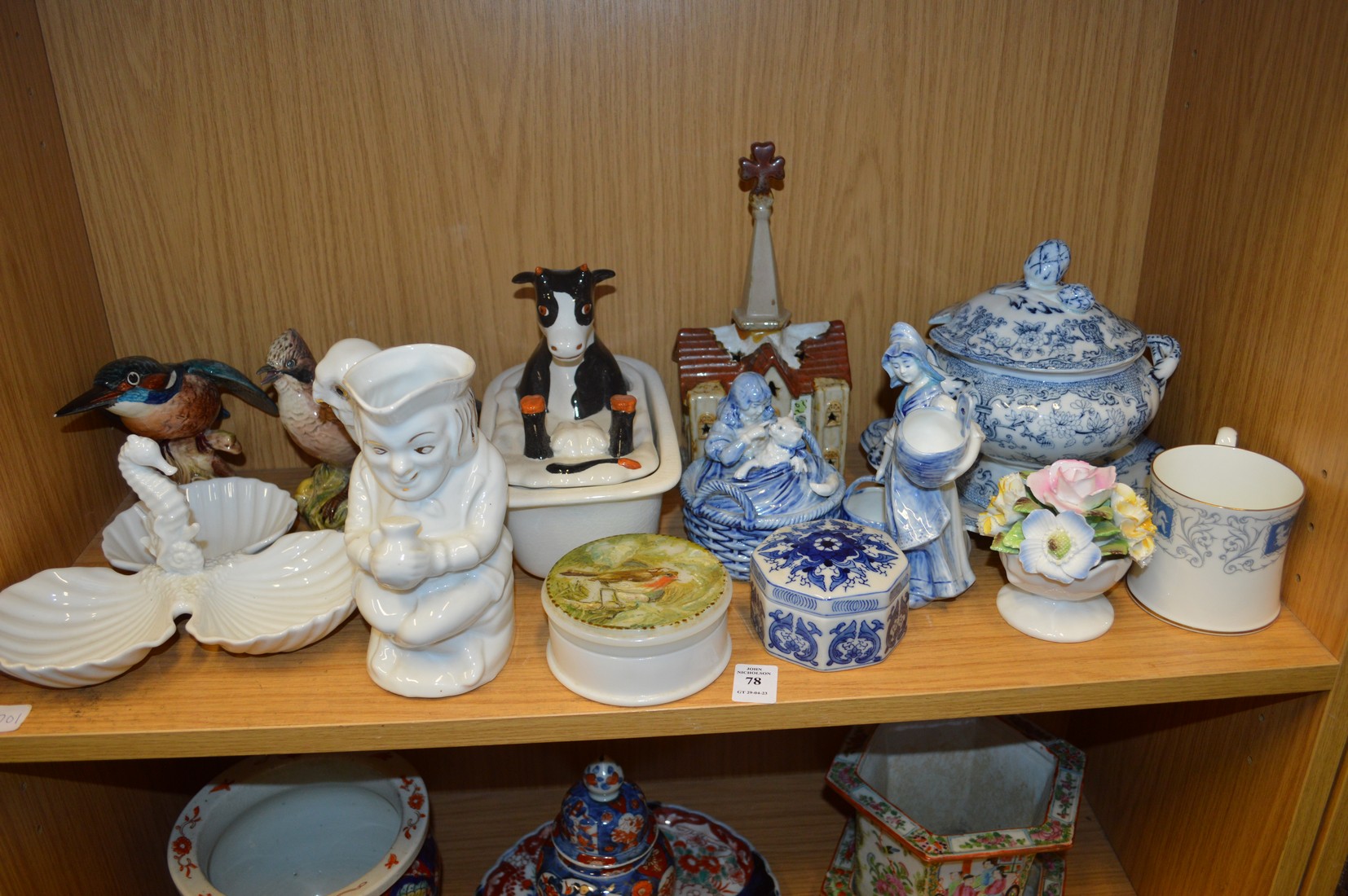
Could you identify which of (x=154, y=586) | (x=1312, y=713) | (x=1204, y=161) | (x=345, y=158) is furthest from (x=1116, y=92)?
(x=154, y=586)

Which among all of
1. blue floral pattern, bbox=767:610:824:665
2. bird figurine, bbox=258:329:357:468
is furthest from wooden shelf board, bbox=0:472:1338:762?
bird figurine, bbox=258:329:357:468

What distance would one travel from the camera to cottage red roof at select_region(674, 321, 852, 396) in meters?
1.06

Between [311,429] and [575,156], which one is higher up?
[575,156]

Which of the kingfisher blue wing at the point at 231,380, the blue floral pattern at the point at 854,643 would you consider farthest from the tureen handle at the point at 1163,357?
the kingfisher blue wing at the point at 231,380

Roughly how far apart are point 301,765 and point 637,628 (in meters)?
0.60

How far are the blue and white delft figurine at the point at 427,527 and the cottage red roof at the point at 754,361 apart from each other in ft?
0.96

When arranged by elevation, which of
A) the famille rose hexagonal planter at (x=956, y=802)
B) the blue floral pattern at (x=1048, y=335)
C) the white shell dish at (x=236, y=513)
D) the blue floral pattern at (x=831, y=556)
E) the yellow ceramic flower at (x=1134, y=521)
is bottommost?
the famille rose hexagonal planter at (x=956, y=802)

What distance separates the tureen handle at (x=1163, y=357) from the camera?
39.2 inches

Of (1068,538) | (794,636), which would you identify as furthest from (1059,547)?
(794,636)

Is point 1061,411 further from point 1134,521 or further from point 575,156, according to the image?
point 575,156

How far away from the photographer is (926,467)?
883mm

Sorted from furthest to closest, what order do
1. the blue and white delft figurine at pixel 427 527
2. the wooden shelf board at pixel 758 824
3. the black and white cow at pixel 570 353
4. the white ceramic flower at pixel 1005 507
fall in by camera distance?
1. the wooden shelf board at pixel 758 824
2. the black and white cow at pixel 570 353
3. the white ceramic flower at pixel 1005 507
4. the blue and white delft figurine at pixel 427 527

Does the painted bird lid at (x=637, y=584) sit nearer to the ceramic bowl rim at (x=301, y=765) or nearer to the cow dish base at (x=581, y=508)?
the cow dish base at (x=581, y=508)

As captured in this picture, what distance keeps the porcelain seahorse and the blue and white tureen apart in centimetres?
69
